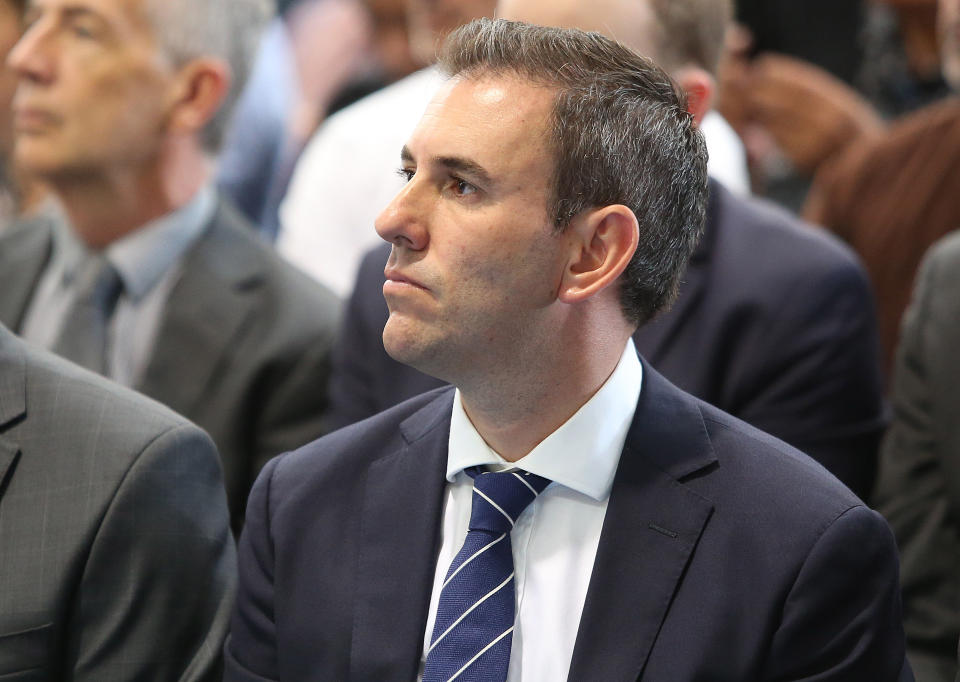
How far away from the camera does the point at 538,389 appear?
1.78 m

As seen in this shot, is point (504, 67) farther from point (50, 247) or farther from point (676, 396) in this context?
point (50, 247)

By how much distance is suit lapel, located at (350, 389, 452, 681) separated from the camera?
173 cm

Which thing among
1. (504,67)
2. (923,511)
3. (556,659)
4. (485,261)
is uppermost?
(504,67)

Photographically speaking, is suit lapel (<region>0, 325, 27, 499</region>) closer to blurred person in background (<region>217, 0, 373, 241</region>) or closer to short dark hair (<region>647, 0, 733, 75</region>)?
short dark hair (<region>647, 0, 733, 75</region>)

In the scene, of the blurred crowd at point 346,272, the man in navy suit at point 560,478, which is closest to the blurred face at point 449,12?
the blurred crowd at point 346,272

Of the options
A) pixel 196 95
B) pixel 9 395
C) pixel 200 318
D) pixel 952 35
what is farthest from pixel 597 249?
pixel 952 35

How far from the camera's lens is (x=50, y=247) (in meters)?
3.10

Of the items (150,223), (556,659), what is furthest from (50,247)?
(556,659)

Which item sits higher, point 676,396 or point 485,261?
point 485,261

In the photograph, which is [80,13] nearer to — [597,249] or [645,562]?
[597,249]

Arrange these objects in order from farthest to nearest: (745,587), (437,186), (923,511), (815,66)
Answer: (815,66) < (923,511) < (437,186) < (745,587)

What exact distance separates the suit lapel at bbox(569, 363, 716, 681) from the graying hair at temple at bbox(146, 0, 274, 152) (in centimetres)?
168

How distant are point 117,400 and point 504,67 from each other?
73 cm

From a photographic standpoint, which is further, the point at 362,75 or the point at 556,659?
the point at 362,75
